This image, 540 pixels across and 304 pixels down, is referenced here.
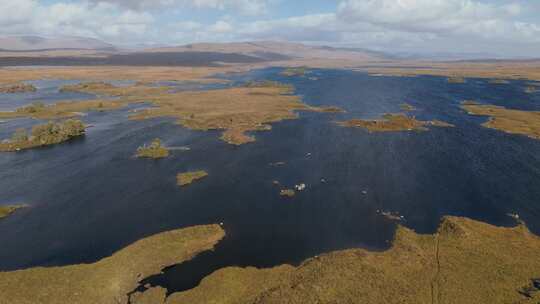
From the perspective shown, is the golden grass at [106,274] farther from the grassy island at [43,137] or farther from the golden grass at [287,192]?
the grassy island at [43,137]

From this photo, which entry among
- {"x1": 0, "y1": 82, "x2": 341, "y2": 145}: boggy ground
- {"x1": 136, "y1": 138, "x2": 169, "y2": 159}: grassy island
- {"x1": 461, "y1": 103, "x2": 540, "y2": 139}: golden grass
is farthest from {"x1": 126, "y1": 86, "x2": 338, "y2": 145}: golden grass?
{"x1": 461, "y1": 103, "x2": 540, "y2": 139}: golden grass

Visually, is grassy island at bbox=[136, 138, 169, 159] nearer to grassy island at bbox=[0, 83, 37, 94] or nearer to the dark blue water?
the dark blue water

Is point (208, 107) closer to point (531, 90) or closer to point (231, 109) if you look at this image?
point (231, 109)

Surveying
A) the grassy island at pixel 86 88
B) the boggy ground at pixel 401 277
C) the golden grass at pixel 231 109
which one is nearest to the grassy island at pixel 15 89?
the grassy island at pixel 86 88

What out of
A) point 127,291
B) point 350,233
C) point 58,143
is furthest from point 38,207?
point 350,233

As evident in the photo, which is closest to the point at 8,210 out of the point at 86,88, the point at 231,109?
the point at 231,109

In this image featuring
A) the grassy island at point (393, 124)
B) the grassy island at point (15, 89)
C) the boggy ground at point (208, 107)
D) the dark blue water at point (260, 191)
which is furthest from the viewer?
the grassy island at point (15, 89)
